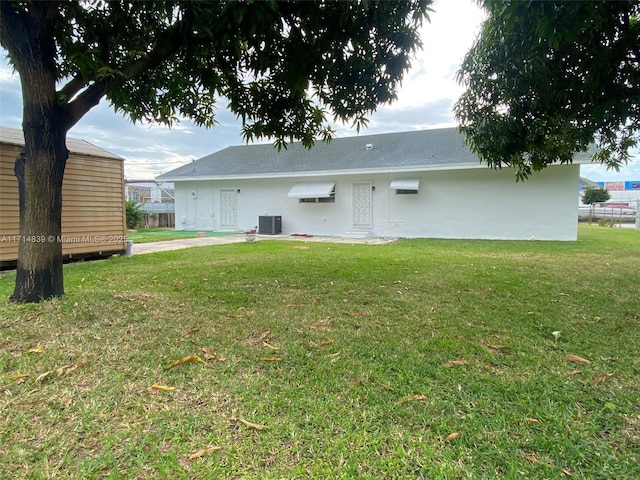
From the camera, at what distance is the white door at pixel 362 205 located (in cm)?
1519

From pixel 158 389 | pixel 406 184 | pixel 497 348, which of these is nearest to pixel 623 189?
pixel 406 184

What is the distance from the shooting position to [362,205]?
15.3 metres

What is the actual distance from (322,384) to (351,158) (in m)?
14.2

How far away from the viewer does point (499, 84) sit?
202 inches

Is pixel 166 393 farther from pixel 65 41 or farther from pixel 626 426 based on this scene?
pixel 65 41

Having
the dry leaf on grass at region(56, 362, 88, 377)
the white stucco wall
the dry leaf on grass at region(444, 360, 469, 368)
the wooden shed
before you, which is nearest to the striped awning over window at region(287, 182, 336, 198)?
the white stucco wall

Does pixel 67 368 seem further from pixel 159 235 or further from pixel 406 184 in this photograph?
pixel 159 235

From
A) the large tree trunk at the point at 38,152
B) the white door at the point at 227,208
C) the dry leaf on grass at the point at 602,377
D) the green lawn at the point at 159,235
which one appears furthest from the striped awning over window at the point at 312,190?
the dry leaf on grass at the point at 602,377

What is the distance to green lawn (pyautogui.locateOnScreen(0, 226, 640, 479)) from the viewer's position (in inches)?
70.0

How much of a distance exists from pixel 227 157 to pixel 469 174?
12863 millimetres

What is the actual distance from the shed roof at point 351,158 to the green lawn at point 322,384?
9488 mm

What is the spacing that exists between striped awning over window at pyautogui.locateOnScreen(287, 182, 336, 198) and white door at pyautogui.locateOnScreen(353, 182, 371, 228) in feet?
3.68

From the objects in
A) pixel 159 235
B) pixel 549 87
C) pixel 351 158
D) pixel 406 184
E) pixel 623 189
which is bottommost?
pixel 159 235

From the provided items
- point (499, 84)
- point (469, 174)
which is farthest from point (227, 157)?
point (499, 84)
